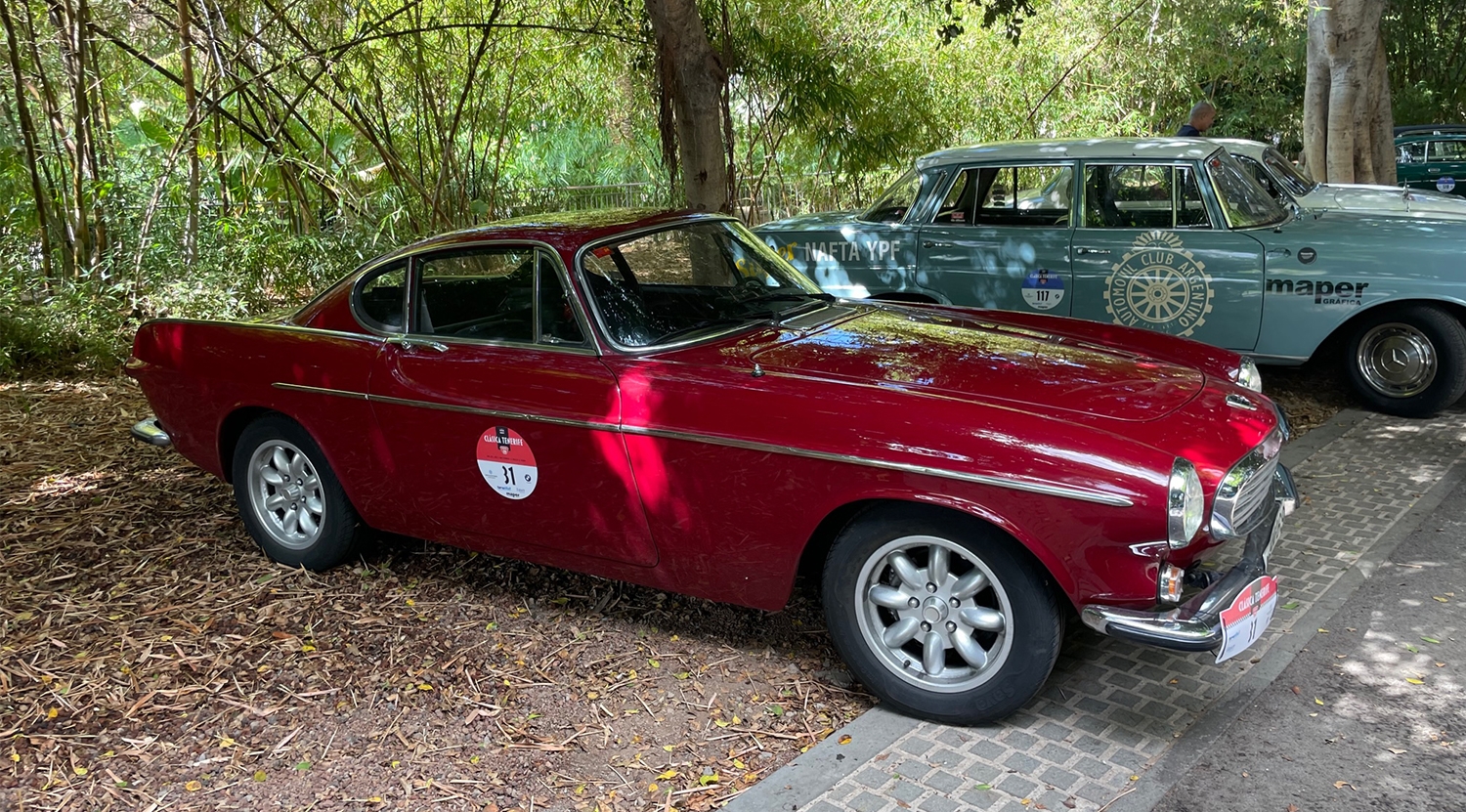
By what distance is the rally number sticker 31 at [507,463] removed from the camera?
3.90 meters

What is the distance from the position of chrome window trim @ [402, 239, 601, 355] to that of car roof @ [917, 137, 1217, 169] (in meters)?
3.87

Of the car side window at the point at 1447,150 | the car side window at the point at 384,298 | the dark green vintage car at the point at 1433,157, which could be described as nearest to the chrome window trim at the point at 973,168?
the car side window at the point at 384,298

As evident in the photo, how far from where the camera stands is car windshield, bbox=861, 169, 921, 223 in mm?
7336

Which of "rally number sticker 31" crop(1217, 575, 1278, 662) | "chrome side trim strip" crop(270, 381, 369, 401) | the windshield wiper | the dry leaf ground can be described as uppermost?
the windshield wiper

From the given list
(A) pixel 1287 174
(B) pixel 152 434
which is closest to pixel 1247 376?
(A) pixel 1287 174

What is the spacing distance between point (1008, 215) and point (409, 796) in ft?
17.2

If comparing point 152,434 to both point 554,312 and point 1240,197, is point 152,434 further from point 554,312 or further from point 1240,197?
point 1240,197

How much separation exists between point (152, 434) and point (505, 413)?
2.22 meters

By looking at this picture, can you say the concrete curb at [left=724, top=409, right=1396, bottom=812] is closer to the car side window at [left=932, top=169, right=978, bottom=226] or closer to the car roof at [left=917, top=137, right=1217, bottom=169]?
the car roof at [left=917, top=137, right=1217, bottom=169]

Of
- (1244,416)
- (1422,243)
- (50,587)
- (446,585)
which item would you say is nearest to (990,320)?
(1244,416)

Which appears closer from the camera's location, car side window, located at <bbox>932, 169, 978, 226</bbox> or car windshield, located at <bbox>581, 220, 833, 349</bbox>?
car windshield, located at <bbox>581, 220, 833, 349</bbox>

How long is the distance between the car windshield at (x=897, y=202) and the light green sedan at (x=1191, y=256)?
5 centimetres

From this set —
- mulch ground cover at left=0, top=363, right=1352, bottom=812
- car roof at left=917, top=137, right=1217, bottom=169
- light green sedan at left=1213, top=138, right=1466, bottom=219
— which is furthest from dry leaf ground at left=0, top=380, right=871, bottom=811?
light green sedan at left=1213, top=138, right=1466, bottom=219

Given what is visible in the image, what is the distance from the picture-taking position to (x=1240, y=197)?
21.7 feet
